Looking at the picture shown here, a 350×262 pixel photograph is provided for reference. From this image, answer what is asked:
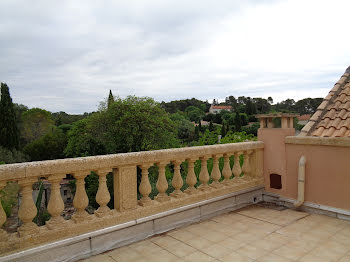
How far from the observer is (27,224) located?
2.18m

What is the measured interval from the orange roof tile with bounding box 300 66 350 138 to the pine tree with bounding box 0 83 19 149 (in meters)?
32.3

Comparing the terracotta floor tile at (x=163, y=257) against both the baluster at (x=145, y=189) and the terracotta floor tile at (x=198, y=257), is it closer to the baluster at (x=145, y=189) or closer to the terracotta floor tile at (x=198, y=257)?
the terracotta floor tile at (x=198, y=257)

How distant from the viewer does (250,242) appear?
278cm

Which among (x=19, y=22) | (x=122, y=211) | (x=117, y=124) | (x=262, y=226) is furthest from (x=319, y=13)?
(x=117, y=124)

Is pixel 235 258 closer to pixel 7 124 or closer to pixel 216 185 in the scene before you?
pixel 216 185

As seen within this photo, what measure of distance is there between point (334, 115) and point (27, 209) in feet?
14.3

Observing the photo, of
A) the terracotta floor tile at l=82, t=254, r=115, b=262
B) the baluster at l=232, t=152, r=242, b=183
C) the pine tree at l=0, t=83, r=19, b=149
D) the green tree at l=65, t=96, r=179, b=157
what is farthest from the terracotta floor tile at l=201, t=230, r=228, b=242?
the pine tree at l=0, t=83, r=19, b=149

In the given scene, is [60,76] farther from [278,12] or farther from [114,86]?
[278,12]

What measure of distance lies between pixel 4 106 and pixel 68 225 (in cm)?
3256

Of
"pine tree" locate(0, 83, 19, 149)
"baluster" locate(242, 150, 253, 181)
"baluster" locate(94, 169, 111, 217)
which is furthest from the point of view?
"pine tree" locate(0, 83, 19, 149)

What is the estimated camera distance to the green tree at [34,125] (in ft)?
136

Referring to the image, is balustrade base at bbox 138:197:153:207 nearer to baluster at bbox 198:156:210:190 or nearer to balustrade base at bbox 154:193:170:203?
balustrade base at bbox 154:193:170:203

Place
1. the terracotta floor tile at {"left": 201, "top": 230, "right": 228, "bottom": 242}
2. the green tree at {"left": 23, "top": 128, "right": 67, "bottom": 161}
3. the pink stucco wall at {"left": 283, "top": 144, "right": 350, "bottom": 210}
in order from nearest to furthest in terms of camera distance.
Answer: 1. the terracotta floor tile at {"left": 201, "top": 230, "right": 228, "bottom": 242}
2. the pink stucco wall at {"left": 283, "top": 144, "right": 350, "bottom": 210}
3. the green tree at {"left": 23, "top": 128, "right": 67, "bottom": 161}

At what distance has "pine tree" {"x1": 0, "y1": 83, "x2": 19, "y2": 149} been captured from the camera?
93.4ft
